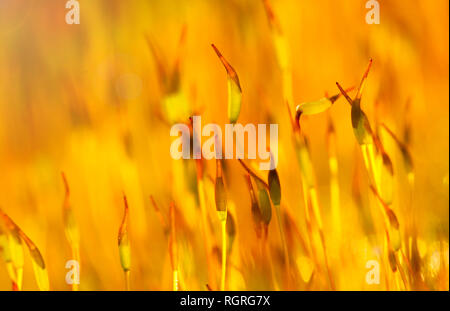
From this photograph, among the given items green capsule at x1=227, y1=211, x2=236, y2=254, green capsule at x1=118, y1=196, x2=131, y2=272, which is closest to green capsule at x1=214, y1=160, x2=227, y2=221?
green capsule at x1=227, y1=211, x2=236, y2=254

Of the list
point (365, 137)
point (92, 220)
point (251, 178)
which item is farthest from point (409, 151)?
point (92, 220)

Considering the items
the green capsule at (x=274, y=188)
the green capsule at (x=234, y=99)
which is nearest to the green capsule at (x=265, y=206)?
the green capsule at (x=274, y=188)

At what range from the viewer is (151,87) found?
30.3 inches

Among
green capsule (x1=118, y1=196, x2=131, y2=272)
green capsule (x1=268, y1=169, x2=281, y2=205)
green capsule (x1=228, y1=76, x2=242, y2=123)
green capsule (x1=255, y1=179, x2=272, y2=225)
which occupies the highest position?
green capsule (x1=228, y1=76, x2=242, y2=123)

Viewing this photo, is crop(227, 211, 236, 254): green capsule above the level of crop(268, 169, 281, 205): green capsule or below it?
below

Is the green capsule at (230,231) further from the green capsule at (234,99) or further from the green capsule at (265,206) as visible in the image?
the green capsule at (234,99)

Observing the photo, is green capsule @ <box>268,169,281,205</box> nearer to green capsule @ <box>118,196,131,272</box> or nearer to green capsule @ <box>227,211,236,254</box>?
green capsule @ <box>227,211,236,254</box>

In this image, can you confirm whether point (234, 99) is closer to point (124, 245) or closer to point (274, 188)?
point (274, 188)

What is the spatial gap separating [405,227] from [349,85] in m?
0.24

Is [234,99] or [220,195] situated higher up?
[234,99]

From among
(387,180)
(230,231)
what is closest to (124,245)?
(230,231)
